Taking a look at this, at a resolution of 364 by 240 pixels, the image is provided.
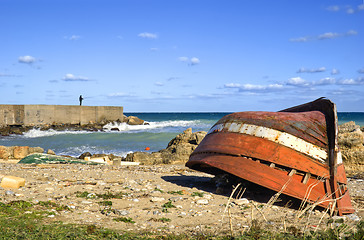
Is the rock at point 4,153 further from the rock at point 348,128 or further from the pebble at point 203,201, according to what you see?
the rock at point 348,128

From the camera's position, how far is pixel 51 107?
3100 cm

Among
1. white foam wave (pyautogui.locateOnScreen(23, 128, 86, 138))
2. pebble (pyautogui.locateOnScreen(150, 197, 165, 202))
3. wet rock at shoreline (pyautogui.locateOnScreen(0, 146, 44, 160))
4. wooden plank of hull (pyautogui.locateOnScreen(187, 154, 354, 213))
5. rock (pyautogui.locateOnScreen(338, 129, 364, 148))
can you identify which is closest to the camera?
wooden plank of hull (pyautogui.locateOnScreen(187, 154, 354, 213))

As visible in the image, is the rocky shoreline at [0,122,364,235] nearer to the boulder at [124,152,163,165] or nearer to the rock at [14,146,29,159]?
the boulder at [124,152,163,165]

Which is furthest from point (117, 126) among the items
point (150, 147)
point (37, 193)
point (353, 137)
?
point (37, 193)

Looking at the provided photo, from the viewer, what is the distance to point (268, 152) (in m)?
5.14

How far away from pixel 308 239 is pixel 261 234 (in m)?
0.45

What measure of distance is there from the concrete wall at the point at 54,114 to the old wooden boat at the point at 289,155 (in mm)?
27109

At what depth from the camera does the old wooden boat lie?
500cm

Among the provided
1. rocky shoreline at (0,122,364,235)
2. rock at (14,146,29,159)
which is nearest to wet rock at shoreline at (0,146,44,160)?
rock at (14,146,29,159)

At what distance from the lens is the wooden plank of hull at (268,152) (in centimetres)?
504

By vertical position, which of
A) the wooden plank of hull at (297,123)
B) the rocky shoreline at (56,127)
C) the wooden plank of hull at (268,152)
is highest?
the wooden plank of hull at (297,123)

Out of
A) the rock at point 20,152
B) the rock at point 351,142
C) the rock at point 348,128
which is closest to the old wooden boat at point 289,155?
the rock at point 351,142

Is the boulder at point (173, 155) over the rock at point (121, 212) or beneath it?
beneath

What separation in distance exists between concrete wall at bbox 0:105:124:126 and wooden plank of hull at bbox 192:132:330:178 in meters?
27.2
